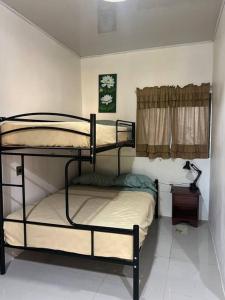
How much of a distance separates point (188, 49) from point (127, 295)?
10.7ft

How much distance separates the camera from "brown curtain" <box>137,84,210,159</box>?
11.5ft

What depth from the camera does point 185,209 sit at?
353cm

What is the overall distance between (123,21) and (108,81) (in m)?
1.28

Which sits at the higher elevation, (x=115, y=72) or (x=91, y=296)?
(x=115, y=72)

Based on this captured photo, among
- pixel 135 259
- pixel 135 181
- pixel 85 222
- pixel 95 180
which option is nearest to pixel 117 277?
pixel 135 259

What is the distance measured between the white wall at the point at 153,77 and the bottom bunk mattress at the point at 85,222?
986 millimetres

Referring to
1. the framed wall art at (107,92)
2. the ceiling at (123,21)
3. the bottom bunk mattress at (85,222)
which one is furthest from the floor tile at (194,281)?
the ceiling at (123,21)

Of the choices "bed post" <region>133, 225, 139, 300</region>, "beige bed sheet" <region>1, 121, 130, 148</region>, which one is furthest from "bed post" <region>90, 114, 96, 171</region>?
"bed post" <region>133, 225, 139, 300</region>

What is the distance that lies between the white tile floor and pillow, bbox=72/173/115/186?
1.09m

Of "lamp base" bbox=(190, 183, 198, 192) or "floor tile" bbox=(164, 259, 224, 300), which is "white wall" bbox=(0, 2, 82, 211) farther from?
"lamp base" bbox=(190, 183, 198, 192)

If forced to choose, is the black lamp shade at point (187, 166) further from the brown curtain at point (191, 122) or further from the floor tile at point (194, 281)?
the floor tile at point (194, 281)

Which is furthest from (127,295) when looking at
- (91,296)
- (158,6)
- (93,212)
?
(158,6)

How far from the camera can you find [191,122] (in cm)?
355

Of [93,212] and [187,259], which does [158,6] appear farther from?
[187,259]
